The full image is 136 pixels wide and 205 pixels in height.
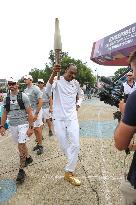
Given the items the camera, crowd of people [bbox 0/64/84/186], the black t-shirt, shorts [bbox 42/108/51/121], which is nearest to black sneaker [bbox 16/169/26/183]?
crowd of people [bbox 0/64/84/186]

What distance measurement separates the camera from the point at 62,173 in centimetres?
656

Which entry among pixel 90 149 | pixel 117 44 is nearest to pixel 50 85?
pixel 90 149

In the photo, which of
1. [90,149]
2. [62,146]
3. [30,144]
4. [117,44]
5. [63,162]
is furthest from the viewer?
[117,44]

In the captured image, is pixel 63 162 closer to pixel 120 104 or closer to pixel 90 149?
pixel 90 149

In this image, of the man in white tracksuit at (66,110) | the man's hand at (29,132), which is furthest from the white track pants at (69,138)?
the man's hand at (29,132)

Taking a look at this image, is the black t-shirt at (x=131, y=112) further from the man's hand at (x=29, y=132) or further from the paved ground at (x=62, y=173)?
the man's hand at (x=29, y=132)

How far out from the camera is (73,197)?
527 cm

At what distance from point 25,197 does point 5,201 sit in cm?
30

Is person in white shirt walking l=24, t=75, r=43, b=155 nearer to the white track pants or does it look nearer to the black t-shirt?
Answer: the white track pants

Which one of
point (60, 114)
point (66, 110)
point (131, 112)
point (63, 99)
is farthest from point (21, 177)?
point (131, 112)

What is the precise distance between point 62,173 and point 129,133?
13.7 feet

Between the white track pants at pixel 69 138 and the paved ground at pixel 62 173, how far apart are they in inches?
16.3

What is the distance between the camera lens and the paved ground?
17.1ft

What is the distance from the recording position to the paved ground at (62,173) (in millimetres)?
5227
